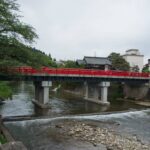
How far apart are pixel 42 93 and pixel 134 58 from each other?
4815 centimetres

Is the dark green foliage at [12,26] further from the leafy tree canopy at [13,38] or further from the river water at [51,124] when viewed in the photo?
the river water at [51,124]

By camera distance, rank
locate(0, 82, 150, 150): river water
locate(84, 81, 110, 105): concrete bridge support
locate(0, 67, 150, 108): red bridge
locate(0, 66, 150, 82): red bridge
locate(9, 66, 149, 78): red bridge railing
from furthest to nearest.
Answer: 1. locate(84, 81, 110, 105): concrete bridge support
2. locate(0, 67, 150, 108): red bridge
3. locate(0, 66, 150, 82): red bridge
4. locate(9, 66, 149, 78): red bridge railing
5. locate(0, 82, 150, 150): river water

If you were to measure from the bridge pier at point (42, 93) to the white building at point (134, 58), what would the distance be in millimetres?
45056

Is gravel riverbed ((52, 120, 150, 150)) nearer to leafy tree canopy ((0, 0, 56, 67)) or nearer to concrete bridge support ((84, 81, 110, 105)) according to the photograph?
leafy tree canopy ((0, 0, 56, 67))

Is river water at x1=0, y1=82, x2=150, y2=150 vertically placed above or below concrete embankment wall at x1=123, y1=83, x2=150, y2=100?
below

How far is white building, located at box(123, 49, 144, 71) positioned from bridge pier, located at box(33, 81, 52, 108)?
45056mm

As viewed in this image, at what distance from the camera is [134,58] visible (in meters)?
78.6

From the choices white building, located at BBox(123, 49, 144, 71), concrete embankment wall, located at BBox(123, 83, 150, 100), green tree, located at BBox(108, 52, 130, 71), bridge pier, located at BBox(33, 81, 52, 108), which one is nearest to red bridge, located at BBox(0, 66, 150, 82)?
bridge pier, located at BBox(33, 81, 52, 108)

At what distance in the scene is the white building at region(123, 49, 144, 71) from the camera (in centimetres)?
7812

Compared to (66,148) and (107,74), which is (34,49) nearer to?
(66,148)

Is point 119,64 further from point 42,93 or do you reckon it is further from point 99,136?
point 99,136

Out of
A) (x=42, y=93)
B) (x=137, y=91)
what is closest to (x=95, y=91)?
(x=137, y=91)

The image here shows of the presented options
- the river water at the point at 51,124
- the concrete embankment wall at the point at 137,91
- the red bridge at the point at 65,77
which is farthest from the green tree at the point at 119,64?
the river water at the point at 51,124

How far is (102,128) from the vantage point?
79.4 feet
